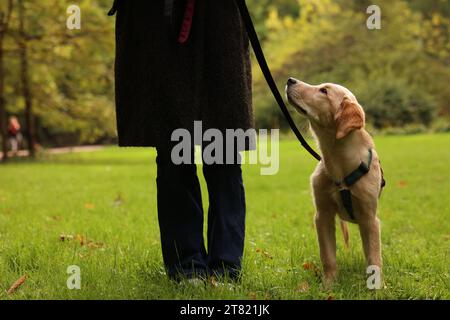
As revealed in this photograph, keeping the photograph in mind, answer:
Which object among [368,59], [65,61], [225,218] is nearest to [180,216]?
[225,218]

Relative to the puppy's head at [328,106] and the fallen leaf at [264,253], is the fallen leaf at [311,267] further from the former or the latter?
the puppy's head at [328,106]

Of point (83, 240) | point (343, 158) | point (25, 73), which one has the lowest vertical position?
point (83, 240)

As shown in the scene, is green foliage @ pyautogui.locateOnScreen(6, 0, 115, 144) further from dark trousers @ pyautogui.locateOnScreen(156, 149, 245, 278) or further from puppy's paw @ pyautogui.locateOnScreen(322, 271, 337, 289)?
puppy's paw @ pyautogui.locateOnScreen(322, 271, 337, 289)

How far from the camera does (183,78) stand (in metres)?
2.92

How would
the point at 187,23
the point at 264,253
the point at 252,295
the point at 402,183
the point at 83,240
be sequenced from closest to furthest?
the point at 252,295 < the point at 187,23 < the point at 264,253 < the point at 83,240 < the point at 402,183

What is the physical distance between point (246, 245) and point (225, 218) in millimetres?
1023

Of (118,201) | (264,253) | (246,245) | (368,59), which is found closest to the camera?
(264,253)

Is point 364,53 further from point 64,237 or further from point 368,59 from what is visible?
point 64,237

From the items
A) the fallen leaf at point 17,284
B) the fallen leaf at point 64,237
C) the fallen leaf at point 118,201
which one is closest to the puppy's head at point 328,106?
the fallen leaf at point 17,284

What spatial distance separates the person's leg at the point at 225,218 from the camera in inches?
121

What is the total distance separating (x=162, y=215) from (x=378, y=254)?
3.75 ft

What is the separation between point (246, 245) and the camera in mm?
4074
